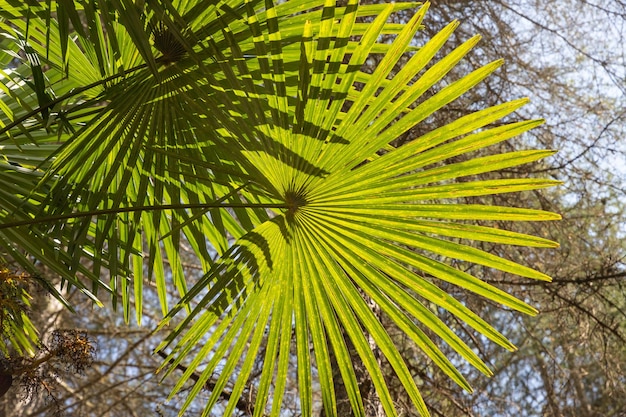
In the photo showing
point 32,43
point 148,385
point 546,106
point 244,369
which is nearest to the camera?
point 244,369

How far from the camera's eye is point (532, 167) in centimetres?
306

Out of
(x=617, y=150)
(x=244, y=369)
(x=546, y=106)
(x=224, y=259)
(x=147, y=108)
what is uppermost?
(x=546, y=106)

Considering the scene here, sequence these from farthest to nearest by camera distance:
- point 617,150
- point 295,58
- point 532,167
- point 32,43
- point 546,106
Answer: point 546,106, point 617,150, point 532,167, point 32,43, point 295,58

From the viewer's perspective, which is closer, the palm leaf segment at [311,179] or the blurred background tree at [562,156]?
the palm leaf segment at [311,179]

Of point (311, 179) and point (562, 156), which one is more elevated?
point (562, 156)

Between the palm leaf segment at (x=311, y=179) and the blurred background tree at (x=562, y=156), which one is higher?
the blurred background tree at (x=562, y=156)

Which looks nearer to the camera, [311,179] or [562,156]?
[311,179]

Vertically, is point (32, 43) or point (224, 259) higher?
point (32, 43)

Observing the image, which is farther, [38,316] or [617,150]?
[38,316]

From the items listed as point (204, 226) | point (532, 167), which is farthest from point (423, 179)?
point (532, 167)

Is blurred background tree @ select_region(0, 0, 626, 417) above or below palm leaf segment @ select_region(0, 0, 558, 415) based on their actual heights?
above

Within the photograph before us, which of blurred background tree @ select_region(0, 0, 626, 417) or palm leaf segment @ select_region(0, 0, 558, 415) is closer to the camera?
palm leaf segment @ select_region(0, 0, 558, 415)

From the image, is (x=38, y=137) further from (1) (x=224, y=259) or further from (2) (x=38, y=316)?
(2) (x=38, y=316)

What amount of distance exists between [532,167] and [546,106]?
924mm
